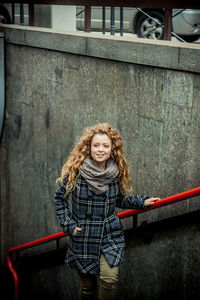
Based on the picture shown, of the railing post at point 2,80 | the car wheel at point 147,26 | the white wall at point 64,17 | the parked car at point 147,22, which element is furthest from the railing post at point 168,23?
the railing post at point 2,80

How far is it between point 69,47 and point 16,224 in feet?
12.6

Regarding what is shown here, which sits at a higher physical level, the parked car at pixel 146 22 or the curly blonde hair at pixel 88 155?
the parked car at pixel 146 22

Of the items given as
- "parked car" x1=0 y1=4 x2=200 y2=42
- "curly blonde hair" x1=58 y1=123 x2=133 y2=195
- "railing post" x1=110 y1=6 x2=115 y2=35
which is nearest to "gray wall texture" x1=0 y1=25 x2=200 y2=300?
"railing post" x1=110 y1=6 x2=115 y2=35

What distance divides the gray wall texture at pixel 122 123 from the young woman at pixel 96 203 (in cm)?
96

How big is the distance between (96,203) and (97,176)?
227mm

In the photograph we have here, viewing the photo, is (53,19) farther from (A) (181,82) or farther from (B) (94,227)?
(B) (94,227)

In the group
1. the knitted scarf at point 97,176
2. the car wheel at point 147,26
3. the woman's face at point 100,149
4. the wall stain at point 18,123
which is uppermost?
the car wheel at point 147,26

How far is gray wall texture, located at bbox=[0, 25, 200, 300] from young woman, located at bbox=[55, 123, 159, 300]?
3.16 feet

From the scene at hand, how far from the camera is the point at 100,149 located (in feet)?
12.4

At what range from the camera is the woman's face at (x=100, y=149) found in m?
3.78

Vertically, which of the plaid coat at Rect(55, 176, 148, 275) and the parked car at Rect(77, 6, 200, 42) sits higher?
the parked car at Rect(77, 6, 200, 42)

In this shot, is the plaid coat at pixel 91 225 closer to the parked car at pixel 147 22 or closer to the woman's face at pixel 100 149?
the woman's face at pixel 100 149

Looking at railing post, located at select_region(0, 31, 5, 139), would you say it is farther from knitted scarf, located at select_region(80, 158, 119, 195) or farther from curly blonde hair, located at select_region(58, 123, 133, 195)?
knitted scarf, located at select_region(80, 158, 119, 195)

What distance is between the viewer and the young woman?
377 centimetres
